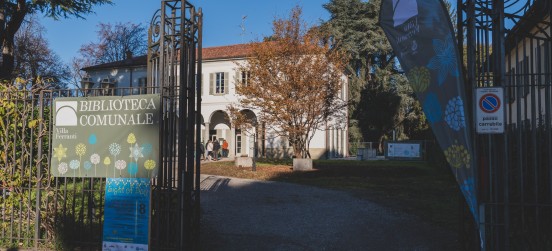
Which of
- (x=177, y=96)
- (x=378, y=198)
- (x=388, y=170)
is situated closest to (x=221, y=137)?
(x=388, y=170)

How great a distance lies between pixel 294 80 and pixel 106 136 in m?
15.1

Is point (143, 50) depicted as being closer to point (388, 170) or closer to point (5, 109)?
point (388, 170)

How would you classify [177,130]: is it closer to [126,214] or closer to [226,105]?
[126,214]

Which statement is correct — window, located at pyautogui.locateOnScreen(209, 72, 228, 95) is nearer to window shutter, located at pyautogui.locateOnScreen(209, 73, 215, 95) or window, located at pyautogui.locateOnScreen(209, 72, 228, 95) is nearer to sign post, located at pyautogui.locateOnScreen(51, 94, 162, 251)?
window shutter, located at pyautogui.locateOnScreen(209, 73, 215, 95)

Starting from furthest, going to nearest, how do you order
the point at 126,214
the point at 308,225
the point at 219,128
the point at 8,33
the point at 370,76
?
the point at 370,76, the point at 219,128, the point at 8,33, the point at 308,225, the point at 126,214

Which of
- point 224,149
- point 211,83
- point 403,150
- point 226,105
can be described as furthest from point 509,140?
point 211,83

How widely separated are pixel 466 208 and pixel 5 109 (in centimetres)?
685

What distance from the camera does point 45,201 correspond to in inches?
269

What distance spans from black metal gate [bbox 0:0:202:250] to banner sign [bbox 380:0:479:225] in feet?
9.43

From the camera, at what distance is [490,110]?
202 inches

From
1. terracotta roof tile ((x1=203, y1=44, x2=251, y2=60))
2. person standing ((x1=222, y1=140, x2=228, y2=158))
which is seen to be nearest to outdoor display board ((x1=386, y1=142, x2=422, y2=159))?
person standing ((x1=222, y1=140, x2=228, y2=158))

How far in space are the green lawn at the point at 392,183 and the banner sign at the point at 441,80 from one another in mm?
3634

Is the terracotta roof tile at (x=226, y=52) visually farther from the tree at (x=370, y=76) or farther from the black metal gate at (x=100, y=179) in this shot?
the black metal gate at (x=100, y=179)

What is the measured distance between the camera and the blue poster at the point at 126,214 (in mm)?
5820
